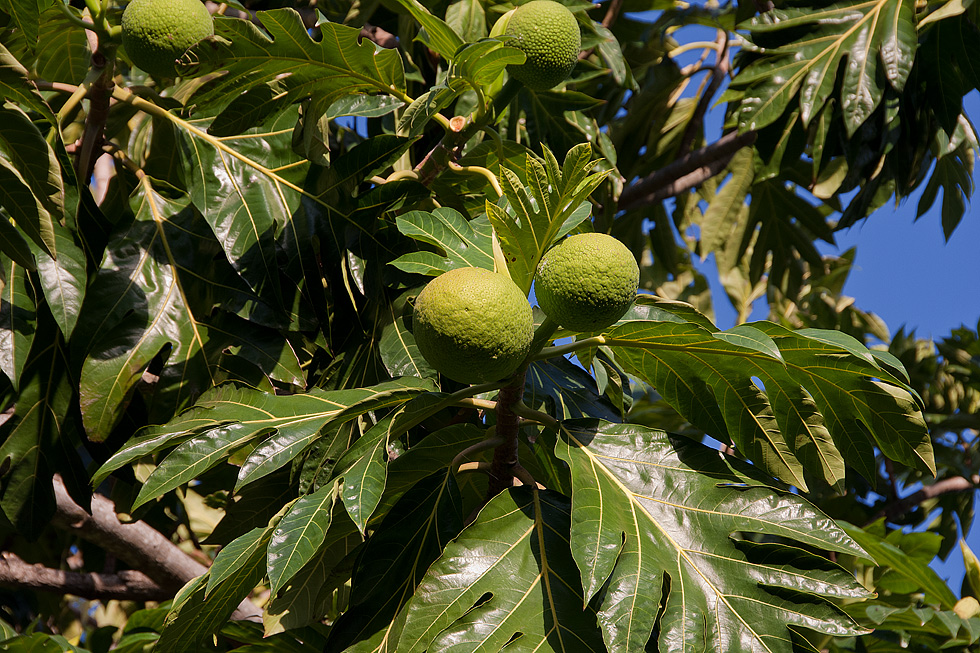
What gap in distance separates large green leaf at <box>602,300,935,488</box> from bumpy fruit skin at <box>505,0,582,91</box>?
0.49 m

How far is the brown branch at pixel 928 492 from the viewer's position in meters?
3.43

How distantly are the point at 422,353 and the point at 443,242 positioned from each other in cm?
31

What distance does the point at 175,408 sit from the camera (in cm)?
172

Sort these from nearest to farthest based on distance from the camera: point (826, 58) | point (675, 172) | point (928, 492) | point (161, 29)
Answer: point (161, 29) → point (826, 58) → point (675, 172) → point (928, 492)

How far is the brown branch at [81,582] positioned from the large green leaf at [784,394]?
161 centimetres

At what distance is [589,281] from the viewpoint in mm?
1097

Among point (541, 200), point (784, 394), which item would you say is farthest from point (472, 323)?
point (784, 394)

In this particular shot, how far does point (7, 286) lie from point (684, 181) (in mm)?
2178

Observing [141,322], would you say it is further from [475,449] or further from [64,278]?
[475,449]

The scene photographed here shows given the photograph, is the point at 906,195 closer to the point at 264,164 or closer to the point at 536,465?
the point at 536,465

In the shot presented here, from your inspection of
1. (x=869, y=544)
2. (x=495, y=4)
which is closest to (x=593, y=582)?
(x=869, y=544)

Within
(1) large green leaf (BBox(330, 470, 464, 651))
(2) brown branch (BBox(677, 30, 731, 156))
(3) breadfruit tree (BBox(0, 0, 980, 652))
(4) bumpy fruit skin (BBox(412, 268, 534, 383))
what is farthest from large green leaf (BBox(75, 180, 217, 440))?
(2) brown branch (BBox(677, 30, 731, 156))

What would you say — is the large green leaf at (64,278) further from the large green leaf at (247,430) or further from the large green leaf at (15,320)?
the large green leaf at (247,430)

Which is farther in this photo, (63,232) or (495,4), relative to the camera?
(495,4)
